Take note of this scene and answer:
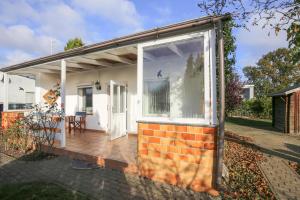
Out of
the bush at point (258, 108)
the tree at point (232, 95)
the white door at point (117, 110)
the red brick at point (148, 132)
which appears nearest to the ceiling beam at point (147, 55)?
the red brick at point (148, 132)

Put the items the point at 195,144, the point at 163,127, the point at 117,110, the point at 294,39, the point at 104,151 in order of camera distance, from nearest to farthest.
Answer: the point at 294,39, the point at 195,144, the point at 163,127, the point at 104,151, the point at 117,110

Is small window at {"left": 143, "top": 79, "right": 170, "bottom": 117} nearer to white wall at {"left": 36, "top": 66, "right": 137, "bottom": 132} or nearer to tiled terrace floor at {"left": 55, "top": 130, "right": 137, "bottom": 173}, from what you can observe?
tiled terrace floor at {"left": 55, "top": 130, "right": 137, "bottom": 173}

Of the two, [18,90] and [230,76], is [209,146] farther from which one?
[18,90]

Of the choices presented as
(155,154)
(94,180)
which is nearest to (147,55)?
(155,154)

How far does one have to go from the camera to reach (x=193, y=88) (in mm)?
4184

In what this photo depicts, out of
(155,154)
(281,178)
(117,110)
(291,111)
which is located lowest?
(281,178)

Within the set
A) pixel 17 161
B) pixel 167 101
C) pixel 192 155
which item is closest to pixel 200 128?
pixel 192 155

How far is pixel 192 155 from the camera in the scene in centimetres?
396

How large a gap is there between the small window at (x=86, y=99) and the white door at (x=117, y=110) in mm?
2394

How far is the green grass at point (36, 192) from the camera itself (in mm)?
3494

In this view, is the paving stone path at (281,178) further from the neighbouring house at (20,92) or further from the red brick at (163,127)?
the neighbouring house at (20,92)

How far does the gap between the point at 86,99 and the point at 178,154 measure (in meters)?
7.38

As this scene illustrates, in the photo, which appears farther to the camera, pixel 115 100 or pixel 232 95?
pixel 232 95

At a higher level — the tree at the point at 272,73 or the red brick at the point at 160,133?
the tree at the point at 272,73
